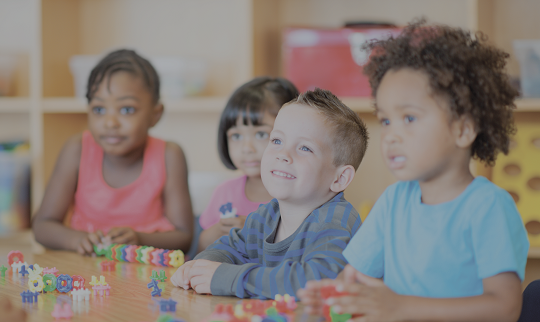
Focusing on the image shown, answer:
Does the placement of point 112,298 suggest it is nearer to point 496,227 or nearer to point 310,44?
point 496,227

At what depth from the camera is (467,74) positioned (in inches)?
28.3

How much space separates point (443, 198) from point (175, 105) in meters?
1.48

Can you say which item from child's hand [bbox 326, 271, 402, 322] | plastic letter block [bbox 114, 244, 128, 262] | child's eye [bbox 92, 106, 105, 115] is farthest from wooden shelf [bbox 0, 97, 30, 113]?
child's hand [bbox 326, 271, 402, 322]

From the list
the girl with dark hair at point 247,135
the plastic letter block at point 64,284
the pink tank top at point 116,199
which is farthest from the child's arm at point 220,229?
the plastic letter block at point 64,284

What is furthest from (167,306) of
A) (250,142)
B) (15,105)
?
(15,105)

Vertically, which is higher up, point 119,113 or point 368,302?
point 119,113

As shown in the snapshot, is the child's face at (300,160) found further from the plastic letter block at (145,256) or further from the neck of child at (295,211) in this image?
the plastic letter block at (145,256)

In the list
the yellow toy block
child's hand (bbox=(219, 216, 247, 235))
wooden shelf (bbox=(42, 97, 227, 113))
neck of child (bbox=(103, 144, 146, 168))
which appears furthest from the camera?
wooden shelf (bbox=(42, 97, 227, 113))

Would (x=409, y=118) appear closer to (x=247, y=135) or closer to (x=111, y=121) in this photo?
(x=247, y=135)

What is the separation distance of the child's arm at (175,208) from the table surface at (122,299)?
281mm

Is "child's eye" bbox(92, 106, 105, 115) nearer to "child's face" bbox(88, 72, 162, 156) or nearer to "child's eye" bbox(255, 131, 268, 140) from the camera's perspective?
"child's face" bbox(88, 72, 162, 156)

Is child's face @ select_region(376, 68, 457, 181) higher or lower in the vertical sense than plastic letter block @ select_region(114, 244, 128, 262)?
higher

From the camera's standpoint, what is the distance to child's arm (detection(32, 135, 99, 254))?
1398 millimetres

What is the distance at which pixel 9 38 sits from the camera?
2.54m
